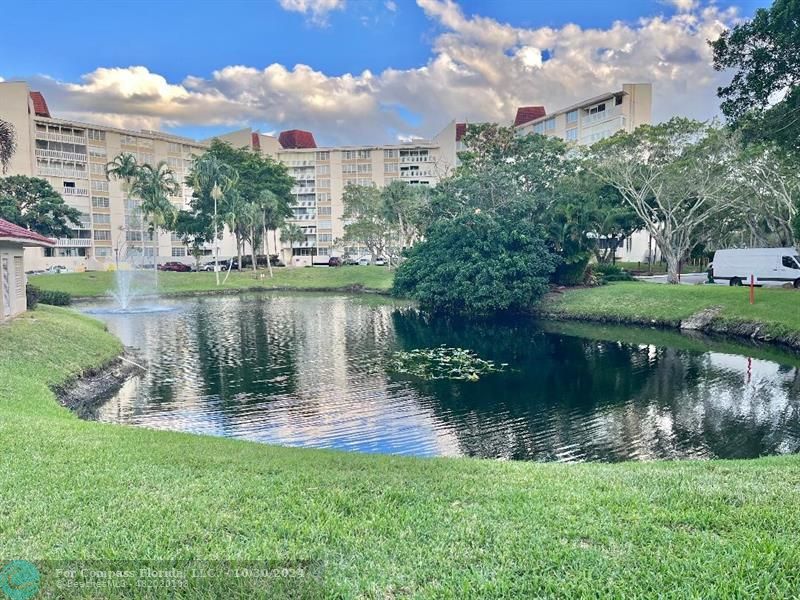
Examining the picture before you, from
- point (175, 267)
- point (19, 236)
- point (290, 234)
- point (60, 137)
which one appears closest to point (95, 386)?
point (19, 236)

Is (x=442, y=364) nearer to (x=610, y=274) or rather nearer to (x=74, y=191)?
(x=610, y=274)

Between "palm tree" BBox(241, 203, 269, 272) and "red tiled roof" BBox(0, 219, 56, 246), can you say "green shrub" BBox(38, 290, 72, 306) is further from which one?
"palm tree" BBox(241, 203, 269, 272)

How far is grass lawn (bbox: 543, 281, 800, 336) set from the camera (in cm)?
2747

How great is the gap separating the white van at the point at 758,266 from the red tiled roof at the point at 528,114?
5716cm

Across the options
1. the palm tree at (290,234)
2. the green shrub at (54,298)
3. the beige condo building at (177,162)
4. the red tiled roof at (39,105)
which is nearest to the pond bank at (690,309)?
the beige condo building at (177,162)

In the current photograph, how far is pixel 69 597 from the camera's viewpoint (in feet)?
13.8

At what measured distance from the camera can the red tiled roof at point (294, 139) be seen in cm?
10769

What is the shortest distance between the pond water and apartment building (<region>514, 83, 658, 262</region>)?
1570 inches

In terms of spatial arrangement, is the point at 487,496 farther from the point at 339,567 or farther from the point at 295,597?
the point at 295,597

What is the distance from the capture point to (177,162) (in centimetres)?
8281

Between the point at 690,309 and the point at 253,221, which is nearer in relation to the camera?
the point at 690,309

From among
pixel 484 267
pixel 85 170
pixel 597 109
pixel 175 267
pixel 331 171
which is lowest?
pixel 484 267

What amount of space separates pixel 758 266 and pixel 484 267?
56.7ft

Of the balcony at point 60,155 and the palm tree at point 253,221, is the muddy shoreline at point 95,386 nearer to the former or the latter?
the palm tree at point 253,221
